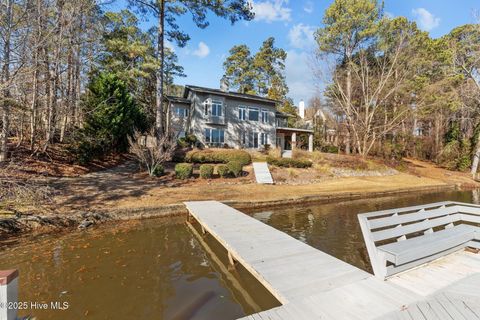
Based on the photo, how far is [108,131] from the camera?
17.7m

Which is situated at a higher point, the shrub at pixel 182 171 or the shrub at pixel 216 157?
the shrub at pixel 216 157

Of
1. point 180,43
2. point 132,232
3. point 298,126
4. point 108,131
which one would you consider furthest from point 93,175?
point 298,126

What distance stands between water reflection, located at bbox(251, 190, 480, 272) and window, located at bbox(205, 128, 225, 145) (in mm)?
16278

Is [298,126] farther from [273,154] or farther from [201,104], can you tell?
[201,104]

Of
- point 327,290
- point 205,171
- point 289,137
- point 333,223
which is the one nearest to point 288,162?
point 205,171

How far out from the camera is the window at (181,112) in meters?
27.1

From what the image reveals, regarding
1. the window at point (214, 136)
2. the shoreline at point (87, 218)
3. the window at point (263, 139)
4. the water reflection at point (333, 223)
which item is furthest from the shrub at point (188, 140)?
the water reflection at point (333, 223)

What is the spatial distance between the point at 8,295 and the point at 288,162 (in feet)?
62.3

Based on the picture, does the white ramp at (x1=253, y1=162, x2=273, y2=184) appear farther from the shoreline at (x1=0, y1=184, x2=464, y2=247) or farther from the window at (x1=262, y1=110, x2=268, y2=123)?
the window at (x1=262, y1=110, x2=268, y2=123)

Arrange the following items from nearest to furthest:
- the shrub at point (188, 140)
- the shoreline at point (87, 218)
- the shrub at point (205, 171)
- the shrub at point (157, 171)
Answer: the shoreline at point (87, 218), the shrub at point (157, 171), the shrub at point (205, 171), the shrub at point (188, 140)

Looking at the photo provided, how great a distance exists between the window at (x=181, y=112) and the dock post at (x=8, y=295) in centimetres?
2577

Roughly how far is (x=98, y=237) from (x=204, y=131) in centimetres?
1956

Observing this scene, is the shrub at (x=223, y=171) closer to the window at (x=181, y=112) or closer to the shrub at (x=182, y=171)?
the shrub at (x=182, y=171)

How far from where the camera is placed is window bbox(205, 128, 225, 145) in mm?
26375
